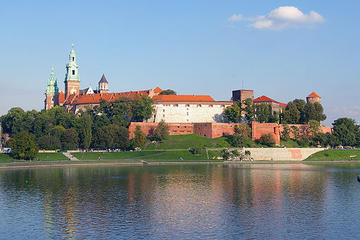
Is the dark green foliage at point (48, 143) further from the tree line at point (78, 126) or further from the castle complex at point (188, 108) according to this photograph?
the castle complex at point (188, 108)

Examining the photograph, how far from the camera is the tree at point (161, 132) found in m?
89.5

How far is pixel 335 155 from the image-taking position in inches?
3452

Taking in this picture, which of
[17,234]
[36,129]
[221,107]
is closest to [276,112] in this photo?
[221,107]

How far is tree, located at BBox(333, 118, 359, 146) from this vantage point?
95875mm

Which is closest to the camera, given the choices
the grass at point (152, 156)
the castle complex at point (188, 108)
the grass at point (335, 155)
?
the grass at point (152, 156)

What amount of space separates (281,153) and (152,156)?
943 inches

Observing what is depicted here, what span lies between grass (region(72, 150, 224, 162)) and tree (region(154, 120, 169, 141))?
7789 millimetres

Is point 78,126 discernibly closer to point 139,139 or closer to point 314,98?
point 139,139

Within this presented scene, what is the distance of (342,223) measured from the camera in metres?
30.5

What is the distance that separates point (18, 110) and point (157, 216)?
258ft

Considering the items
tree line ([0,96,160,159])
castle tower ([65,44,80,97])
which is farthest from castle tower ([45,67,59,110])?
tree line ([0,96,160,159])

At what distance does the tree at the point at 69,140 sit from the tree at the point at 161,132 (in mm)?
15383

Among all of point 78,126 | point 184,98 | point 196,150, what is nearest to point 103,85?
point 184,98

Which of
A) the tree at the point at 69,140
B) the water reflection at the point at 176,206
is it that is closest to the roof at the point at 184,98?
the tree at the point at 69,140
